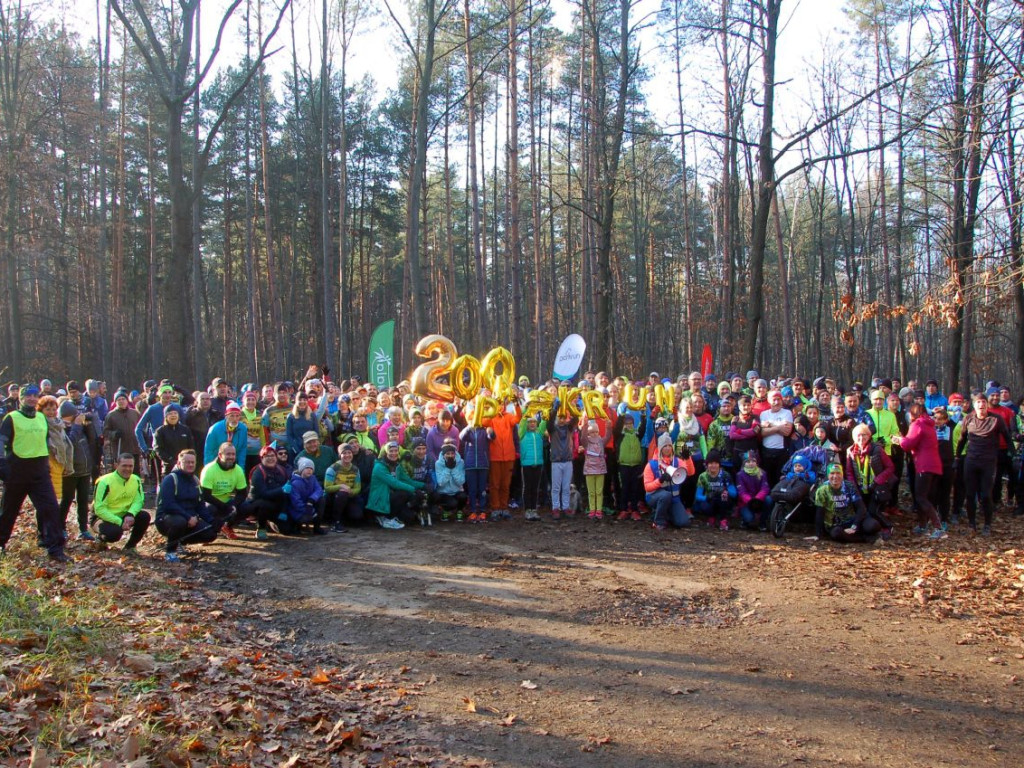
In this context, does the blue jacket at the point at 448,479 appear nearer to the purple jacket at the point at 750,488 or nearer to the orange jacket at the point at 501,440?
the orange jacket at the point at 501,440

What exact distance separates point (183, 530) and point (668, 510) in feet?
21.4

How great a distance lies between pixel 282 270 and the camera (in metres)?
36.8

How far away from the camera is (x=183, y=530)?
340 inches

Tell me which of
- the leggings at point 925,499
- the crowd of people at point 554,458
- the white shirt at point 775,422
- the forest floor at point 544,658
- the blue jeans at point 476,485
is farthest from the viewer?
the blue jeans at point 476,485

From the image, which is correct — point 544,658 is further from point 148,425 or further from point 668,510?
point 148,425

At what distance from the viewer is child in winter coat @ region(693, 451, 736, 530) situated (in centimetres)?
1080

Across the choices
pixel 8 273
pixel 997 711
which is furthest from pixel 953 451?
pixel 8 273

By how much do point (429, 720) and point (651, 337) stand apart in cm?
3383

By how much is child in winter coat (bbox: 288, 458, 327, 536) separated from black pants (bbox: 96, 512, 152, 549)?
177 cm

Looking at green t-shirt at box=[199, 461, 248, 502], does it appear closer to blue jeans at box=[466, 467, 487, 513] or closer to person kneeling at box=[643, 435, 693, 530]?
blue jeans at box=[466, 467, 487, 513]

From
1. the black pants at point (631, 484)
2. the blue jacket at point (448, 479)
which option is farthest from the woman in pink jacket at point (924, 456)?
the blue jacket at point (448, 479)

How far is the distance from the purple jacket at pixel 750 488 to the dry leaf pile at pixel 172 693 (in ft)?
22.0

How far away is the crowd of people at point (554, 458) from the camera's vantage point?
972 centimetres

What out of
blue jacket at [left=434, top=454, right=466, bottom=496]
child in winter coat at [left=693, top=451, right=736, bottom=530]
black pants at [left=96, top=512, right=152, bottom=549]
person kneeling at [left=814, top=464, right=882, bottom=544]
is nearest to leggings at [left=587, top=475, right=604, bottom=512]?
child in winter coat at [left=693, top=451, right=736, bottom=530]
